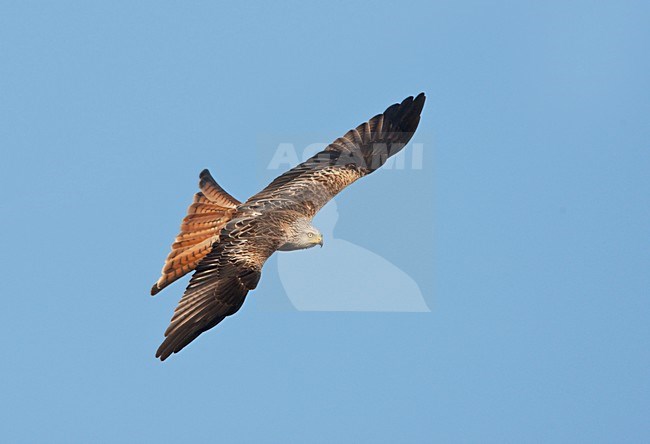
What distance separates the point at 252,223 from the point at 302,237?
0.79 m

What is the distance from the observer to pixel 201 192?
742 inches

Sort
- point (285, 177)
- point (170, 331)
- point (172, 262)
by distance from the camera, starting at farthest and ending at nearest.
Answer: point (285, 177)
point (172, 262)
point (170, 331)

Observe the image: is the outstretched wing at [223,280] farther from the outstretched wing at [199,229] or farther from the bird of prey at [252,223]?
the outstretched wing at [199,229]

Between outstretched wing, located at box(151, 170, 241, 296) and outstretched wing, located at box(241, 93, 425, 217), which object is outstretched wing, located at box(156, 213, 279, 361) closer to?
outstretched wing, located at box(151, 170, 241, 296)

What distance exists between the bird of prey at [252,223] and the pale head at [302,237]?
0.01m

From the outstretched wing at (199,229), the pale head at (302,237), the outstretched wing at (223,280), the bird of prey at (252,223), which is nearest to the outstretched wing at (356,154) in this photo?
the bird of prey at (252,223)

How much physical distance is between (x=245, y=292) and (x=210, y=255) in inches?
35.9

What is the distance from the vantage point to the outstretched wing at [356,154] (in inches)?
769

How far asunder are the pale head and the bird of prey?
1cm

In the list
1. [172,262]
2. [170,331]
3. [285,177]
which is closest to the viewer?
[170,331]

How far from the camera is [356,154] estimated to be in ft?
66.2

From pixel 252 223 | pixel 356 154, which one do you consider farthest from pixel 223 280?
pixel 356 154

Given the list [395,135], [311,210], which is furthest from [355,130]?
[311,210]

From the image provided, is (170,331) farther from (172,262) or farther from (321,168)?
(321,168)
